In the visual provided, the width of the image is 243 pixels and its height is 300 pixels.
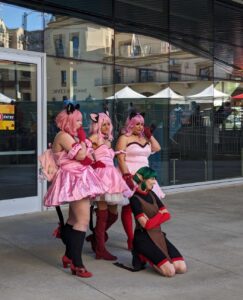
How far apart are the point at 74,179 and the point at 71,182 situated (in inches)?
1.7

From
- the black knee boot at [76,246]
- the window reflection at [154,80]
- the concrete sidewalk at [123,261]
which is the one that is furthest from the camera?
the window reflection at [154,80]

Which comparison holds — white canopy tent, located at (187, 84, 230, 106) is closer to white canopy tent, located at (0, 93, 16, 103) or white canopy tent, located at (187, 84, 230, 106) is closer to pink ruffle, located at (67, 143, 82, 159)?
white canopy tent, located at (0, 93, 16, 103)

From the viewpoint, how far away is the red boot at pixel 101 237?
18.9ft

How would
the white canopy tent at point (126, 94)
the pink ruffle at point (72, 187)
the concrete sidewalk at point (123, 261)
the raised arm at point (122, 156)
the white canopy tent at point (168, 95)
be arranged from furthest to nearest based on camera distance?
the white canopy tent at point (168, 95)
the white canopy tent at point (126, 94)
the raised arm at point (122, 156)
the pink ruffle at point (72, 187)
the concrete sidewalk at point (123, 261)

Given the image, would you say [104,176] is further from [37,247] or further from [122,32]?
[122,32]

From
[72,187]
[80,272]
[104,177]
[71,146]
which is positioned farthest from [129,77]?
[80,272]

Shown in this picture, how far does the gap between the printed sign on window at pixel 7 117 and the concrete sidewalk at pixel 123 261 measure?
1.42 meters

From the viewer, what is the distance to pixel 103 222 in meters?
5.80

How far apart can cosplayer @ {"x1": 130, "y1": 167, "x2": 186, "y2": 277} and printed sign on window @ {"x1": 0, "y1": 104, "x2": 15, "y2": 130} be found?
3.28 meters

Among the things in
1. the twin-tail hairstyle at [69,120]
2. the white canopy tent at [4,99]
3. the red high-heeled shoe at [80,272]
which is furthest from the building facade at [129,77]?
the red high-heeled shoe at [80,272]

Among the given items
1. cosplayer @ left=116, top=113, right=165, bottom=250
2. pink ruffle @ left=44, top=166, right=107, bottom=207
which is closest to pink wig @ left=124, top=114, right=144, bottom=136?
cosplayer @ left=116, top=113, right=165, bottom=250

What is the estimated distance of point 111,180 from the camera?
5555mm

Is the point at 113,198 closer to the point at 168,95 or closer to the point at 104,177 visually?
the point at 104,177

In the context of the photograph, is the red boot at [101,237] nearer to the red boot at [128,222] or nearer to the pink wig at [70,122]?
the red boot at [128,222]
